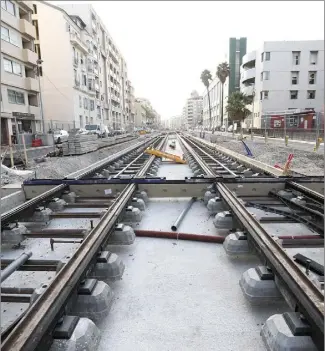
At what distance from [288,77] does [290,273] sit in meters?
60.1

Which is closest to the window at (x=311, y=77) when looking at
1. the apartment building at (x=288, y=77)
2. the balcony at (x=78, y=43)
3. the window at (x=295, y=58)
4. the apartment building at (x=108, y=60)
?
the apartment building at (x=288, y=77)

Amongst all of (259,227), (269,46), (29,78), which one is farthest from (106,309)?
(269,46)

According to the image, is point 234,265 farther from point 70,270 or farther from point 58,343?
point 58,343

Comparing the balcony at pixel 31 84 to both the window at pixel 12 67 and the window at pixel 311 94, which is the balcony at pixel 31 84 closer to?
the window at pixel 12 67

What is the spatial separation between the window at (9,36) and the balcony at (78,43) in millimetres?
13903

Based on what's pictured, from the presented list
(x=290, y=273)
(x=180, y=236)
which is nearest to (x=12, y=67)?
(x=180, y=236)

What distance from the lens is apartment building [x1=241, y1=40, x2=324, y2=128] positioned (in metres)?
54.1

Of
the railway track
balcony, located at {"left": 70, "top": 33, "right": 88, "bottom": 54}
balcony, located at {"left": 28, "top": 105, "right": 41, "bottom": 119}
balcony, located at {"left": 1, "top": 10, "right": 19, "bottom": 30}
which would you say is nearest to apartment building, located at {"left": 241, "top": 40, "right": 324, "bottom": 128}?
balcony, located at {"left": 70, "top": 33, "right": 88, "bottom": 54}

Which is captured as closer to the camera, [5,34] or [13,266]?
[13,266]

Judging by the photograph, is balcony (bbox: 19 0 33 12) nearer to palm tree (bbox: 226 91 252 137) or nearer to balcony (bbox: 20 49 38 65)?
balcony (bbox: 20 49 38 65)

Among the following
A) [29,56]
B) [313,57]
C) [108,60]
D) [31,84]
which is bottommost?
[31,84]

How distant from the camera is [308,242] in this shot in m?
3.64

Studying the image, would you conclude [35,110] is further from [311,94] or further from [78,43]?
[311,94]

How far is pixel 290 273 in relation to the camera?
7.89ft
